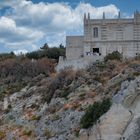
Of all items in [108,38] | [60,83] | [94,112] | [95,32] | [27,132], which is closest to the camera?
[94,112]

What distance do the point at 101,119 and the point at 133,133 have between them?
3.51 m

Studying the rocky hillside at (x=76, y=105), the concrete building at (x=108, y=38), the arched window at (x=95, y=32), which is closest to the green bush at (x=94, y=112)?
the rocky hillside at (x=76, y=105)

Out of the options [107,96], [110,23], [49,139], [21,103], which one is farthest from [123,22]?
[49,139]

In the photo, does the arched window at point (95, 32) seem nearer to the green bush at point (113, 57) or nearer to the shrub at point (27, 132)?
the green bush at point (113, 57)

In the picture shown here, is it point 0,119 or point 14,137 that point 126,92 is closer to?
point 14,137

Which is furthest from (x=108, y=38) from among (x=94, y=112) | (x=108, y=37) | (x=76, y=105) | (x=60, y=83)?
(x=94, y=112)

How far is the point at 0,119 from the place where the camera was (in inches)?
1832

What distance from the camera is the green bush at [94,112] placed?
116ft

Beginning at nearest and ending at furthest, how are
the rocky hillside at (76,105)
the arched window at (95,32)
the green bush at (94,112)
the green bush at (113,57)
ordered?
the rocky hillside at (76,105) → the green bush at (94,112) → the green bush at (113,57) → the arched window at (95,32)

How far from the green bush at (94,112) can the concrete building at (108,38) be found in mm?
19513

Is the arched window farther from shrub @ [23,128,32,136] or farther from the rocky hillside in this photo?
shrub @ [23,128,32,136]

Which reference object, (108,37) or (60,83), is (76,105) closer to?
(60,83)

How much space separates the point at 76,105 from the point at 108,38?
18541 millimetres

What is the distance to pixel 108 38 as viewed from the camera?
187 ft
